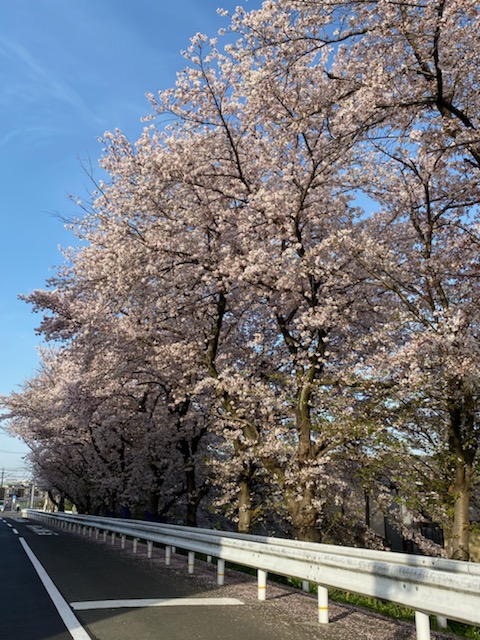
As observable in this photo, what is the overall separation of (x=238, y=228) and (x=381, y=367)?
5.18 m

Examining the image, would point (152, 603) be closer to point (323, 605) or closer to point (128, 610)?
point (128, 610)

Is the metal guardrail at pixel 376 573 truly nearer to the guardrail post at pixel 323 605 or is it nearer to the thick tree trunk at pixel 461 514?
the guardrail post at pixel 323 605

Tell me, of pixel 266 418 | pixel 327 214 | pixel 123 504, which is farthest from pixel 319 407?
pixel 123 504

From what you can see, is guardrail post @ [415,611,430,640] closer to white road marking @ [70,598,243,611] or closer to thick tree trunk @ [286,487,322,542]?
white road marking @ [70,598,243,611]

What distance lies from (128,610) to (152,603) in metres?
0.53

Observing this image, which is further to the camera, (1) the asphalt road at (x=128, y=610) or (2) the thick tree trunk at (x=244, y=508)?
(2) the thick tree trunk at (x=244, y=508)

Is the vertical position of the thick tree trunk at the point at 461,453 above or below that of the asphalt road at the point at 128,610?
above

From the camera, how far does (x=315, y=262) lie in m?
11.9

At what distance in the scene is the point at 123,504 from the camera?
2825 centimetres

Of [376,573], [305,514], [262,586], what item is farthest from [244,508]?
[376,573]

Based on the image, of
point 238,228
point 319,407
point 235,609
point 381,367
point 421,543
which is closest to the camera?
point 235,609

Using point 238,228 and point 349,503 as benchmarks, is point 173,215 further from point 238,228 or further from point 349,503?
point 349,503

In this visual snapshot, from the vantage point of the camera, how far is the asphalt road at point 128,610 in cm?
539

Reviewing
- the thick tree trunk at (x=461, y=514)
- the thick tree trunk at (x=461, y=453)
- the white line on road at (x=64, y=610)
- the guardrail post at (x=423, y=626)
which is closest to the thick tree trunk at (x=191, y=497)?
the white line on road at (x=64, y=610)
